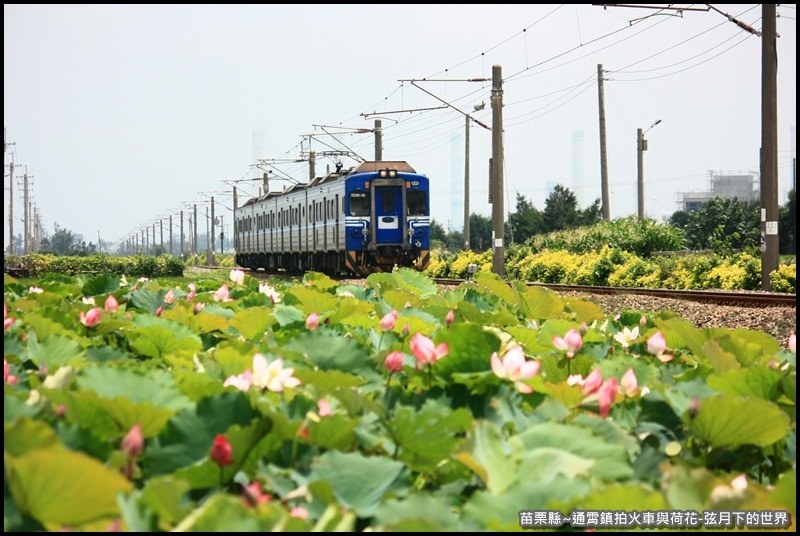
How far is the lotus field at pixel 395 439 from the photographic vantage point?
119cm

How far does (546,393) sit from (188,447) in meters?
0.78

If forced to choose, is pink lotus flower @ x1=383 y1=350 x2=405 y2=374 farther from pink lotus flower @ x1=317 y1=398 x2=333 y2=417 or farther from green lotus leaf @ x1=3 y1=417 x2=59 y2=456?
green lotus leaf @ x1=3 y1=417 x2=59 y2=456

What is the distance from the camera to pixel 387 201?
25.2 metres

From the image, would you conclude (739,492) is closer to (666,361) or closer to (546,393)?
(546,393)

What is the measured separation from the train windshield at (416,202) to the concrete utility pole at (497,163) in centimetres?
274

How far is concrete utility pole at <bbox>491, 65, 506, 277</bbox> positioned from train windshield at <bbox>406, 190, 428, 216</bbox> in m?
2.74

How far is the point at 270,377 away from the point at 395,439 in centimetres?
33

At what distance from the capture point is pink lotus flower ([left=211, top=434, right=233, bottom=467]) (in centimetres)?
132

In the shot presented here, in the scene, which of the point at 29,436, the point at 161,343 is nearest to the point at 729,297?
the point at 161,343

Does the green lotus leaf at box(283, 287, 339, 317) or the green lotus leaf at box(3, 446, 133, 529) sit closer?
the green lotus leaf at box(3, 446, 133, 529)

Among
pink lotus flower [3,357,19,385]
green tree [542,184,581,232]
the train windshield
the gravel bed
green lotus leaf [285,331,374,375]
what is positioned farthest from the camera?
green tree [542,184,581,232]

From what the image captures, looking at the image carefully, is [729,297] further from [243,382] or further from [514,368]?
[243,382]

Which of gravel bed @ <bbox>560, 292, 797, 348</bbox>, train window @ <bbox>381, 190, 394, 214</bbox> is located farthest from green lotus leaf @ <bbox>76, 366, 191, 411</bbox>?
train window @ <bbox>381, 190, 394, 214</bbox>

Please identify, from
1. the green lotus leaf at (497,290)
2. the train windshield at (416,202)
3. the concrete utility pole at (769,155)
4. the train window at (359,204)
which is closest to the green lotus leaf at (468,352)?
the green lotus leaf at (497,290)
